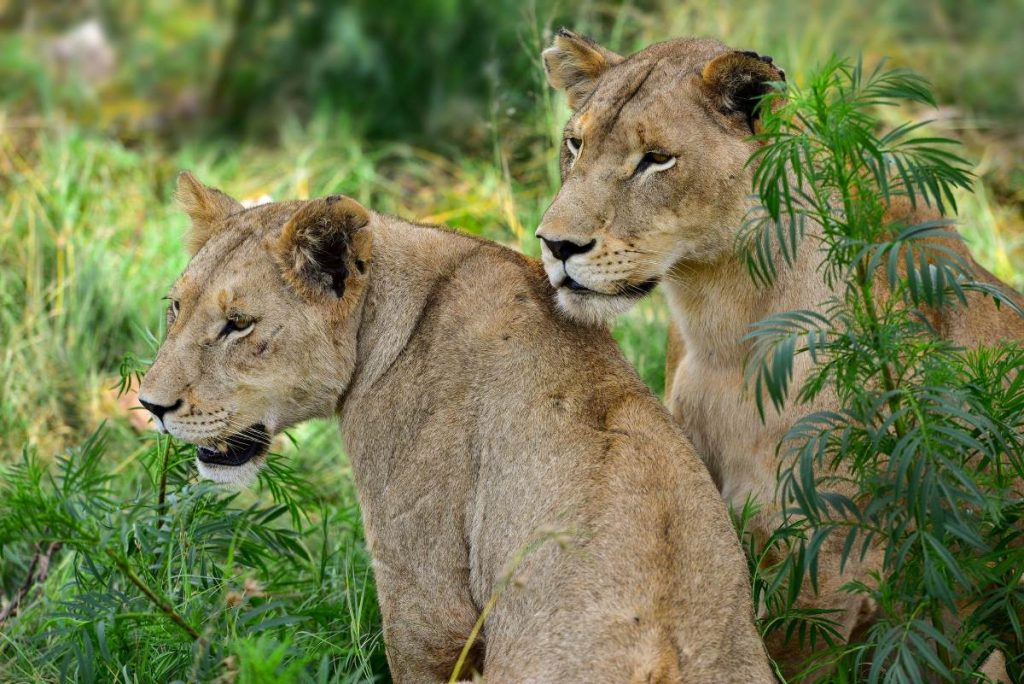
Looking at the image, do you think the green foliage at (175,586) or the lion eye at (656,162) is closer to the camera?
the green foliage at (175,586)

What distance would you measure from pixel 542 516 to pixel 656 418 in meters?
0.45

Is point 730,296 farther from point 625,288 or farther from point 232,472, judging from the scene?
point 232,472

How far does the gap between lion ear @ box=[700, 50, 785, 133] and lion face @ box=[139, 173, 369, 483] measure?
3.87ft

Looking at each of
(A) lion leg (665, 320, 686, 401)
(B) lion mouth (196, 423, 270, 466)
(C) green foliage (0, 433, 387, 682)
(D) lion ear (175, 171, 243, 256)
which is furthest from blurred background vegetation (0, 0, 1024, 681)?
(D) lion ear (175, 171, 243, 256)

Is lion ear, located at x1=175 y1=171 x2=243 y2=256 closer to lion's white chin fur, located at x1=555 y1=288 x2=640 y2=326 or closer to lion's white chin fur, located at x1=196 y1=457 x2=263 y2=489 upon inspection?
lion's white chin fur, located at x1=196 y1=457 x2=263 y2=489

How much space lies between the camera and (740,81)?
4.39m

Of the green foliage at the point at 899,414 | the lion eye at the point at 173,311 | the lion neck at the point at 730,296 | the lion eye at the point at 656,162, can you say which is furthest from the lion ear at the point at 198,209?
the green foliage at the point at 899,414

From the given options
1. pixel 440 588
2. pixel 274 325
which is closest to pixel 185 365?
pixel 274 325

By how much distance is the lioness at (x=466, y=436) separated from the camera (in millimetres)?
3668

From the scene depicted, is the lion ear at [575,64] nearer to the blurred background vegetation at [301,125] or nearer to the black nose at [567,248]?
the black nose at [567,248]

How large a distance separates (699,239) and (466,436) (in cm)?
99

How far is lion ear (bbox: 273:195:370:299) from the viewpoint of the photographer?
13.8ft

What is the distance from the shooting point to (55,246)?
24.3 feet

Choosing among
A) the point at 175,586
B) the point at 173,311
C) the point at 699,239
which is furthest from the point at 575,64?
the point at 175,586
